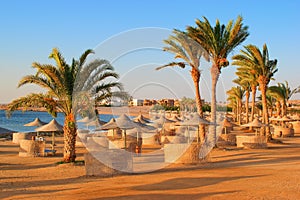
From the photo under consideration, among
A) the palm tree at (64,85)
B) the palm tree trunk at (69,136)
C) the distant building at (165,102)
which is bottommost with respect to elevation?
the palm tree trunk at (69,136)

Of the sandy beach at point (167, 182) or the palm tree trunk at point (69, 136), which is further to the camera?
the palm tree trunk at point (69, 136)

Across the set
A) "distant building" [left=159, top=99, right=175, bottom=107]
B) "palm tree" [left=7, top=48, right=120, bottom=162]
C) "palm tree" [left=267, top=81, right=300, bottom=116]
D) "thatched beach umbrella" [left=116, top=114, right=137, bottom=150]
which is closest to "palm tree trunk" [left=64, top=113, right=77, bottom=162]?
"palm tree" [left=7, top=48, right=120, bottom=162]

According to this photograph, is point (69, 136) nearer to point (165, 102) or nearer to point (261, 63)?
point (261, 63)

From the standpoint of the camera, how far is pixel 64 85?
1353 centimetres

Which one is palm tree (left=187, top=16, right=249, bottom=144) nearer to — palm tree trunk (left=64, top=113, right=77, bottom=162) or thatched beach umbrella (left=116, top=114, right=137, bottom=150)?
thatched beach umbrella (left=116, top=114, right=137, bottom=150)

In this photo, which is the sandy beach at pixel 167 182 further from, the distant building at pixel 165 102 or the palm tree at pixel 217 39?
the distant building at pixel 165 102

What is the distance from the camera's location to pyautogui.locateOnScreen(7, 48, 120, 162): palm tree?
13.5m

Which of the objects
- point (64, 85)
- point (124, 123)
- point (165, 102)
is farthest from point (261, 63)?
point (165, 102)

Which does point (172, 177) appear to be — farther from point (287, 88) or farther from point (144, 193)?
point (287, 88)

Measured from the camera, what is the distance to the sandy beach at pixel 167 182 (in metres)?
8.27

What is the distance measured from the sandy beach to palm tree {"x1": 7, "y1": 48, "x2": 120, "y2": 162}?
1335mm

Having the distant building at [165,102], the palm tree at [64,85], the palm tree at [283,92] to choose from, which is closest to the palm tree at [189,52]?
the palm tree at [64,85]

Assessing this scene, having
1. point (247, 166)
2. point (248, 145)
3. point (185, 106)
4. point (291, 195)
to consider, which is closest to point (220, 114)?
point (248, 145)

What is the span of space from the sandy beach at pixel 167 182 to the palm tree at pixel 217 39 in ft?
20.9
